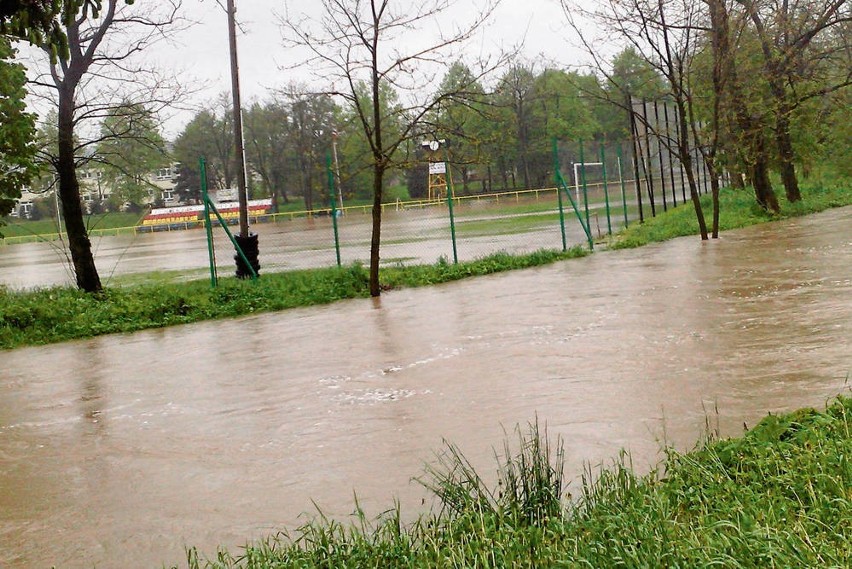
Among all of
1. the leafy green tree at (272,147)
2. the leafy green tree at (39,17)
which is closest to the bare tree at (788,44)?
the leafy green tree at (39,17)

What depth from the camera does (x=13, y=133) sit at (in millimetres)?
16156

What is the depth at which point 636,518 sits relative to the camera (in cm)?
422

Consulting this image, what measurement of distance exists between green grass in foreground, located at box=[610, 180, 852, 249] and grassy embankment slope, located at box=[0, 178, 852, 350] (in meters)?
3.46

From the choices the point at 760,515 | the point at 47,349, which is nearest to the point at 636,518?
the point at 760,515

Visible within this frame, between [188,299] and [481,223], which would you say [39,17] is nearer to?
[188,299]

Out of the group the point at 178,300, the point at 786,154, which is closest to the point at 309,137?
the point at 786,154

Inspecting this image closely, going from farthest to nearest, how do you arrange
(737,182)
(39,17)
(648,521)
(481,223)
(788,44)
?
(737,182), (481,223), (788,44), (39,17), (648,521)

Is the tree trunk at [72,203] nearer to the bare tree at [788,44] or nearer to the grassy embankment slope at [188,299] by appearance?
the grassy embankment slope at [188,299]

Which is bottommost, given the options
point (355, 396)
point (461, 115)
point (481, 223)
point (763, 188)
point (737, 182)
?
point (355, 396)

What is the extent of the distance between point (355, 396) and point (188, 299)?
8.46 metres

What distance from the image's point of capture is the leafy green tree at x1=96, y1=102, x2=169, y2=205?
17.5m

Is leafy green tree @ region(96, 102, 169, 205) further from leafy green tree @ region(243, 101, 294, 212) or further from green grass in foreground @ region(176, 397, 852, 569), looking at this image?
leafy green tree @ region(243, 101, 294, 212)

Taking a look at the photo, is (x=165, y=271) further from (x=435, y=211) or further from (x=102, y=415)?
(x=435, y=211)

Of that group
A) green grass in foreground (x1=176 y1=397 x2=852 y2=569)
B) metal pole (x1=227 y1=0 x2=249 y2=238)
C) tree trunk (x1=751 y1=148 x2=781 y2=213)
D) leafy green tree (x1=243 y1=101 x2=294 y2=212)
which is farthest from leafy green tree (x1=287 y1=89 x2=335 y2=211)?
green grass in foreground (x1=176 y1=397 x2=852 y2=569)
